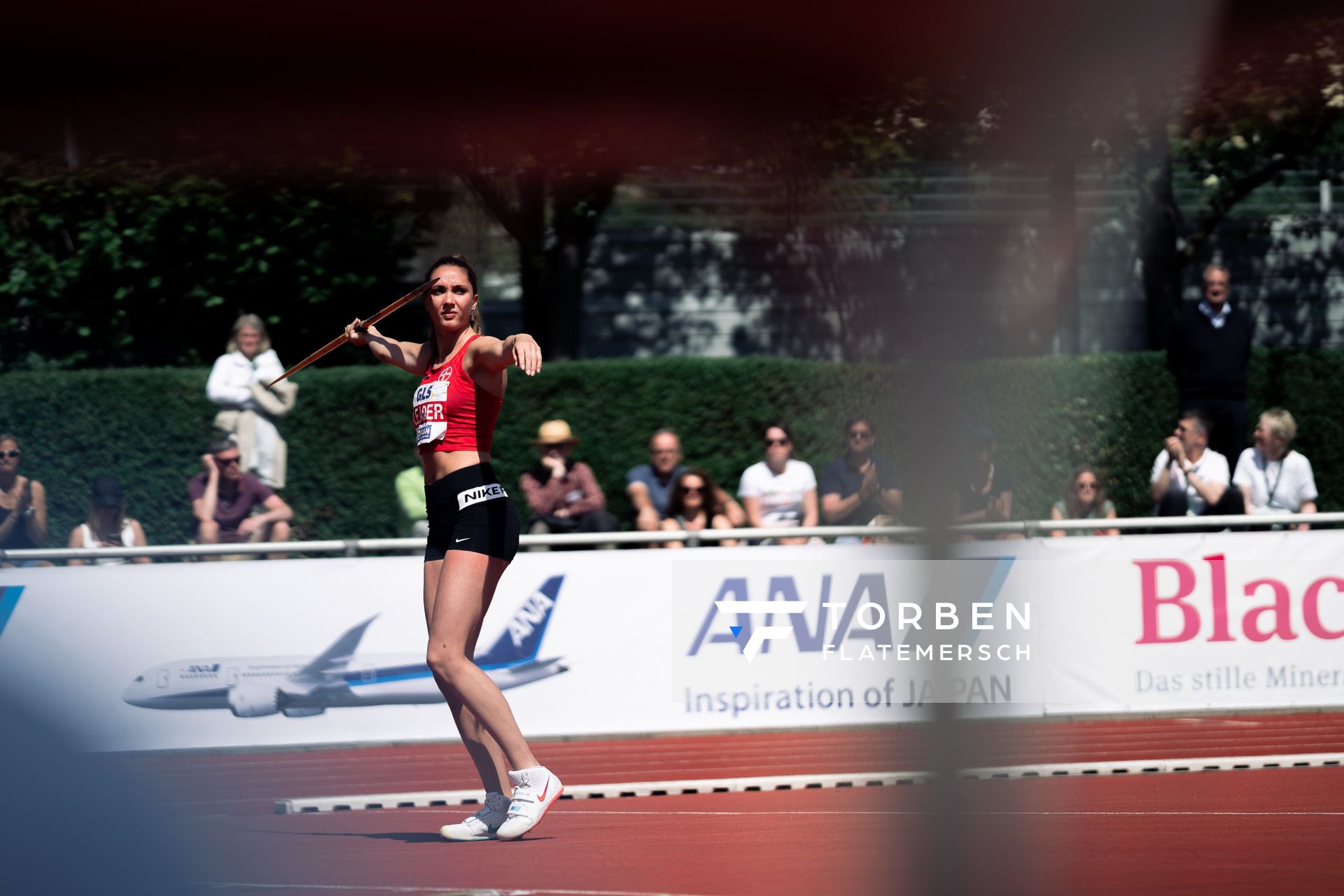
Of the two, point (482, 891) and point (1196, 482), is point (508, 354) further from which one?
point (1196, 482)

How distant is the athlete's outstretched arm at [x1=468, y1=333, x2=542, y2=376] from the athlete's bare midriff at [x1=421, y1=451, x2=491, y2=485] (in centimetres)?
25

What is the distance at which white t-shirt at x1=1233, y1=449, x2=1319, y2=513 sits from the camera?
8648 millimetres

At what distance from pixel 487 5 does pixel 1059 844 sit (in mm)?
736

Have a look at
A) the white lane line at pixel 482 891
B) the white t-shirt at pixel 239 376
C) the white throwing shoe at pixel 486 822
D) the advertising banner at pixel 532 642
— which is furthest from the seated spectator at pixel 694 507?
the white lane line at pixel 482 891

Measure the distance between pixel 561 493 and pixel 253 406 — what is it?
1.77 meters

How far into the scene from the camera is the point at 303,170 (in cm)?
100

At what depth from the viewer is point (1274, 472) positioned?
8.70 meters

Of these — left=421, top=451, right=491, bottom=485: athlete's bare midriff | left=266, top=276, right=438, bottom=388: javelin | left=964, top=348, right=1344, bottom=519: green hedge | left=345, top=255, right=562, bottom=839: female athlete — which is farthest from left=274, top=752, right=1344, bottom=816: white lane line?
left=964, top=348, right=1344, bottom=519: green hedge

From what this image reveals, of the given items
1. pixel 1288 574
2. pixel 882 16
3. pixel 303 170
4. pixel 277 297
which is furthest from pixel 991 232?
pixel 1288 574

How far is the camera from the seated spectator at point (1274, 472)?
8656 mm

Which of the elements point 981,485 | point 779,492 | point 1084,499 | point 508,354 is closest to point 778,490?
point 779,492

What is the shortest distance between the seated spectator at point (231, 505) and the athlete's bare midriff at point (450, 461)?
3.94 m

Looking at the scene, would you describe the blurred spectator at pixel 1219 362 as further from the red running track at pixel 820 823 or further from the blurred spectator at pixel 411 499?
the blurred spectator at pixel 411 499

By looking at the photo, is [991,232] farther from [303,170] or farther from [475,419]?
[475,419]
